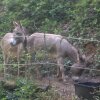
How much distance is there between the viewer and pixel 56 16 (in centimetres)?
1530

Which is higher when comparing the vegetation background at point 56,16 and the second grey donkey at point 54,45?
the vegetation background at point 56,16

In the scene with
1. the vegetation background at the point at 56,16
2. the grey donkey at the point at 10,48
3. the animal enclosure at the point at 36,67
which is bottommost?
the animal enclosure at the point at 36,67

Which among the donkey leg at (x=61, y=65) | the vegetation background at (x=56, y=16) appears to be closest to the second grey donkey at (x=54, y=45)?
the donkey leg at (x=61, y=65)

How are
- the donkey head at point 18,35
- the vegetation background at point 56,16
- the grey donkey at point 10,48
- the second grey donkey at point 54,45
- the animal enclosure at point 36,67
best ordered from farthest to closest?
1. the vegetation background at point 56,16
2. the grey donkey at point 10,48
3. the donkey head at point 18,35
4. the second grey donkey at point 54,45
5. the animal enclosure at point 36,67

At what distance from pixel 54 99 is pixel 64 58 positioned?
203 cm

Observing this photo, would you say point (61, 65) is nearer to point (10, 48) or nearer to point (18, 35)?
point (18, 35)

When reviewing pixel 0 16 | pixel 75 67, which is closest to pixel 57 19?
pixel 0 16

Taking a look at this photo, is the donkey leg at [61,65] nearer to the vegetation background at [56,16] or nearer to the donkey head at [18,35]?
the donkey head at [18,35]

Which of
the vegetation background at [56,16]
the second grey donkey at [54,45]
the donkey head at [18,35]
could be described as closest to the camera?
the second grey donkey at [54,45]

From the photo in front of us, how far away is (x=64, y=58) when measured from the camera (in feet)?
39.1

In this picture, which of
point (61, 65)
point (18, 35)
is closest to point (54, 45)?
point (61, 65)

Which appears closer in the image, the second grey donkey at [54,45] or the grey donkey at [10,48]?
the second grey donkey at [54,45]

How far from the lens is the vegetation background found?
13948mm

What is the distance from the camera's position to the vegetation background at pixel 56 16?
45.8 feet
